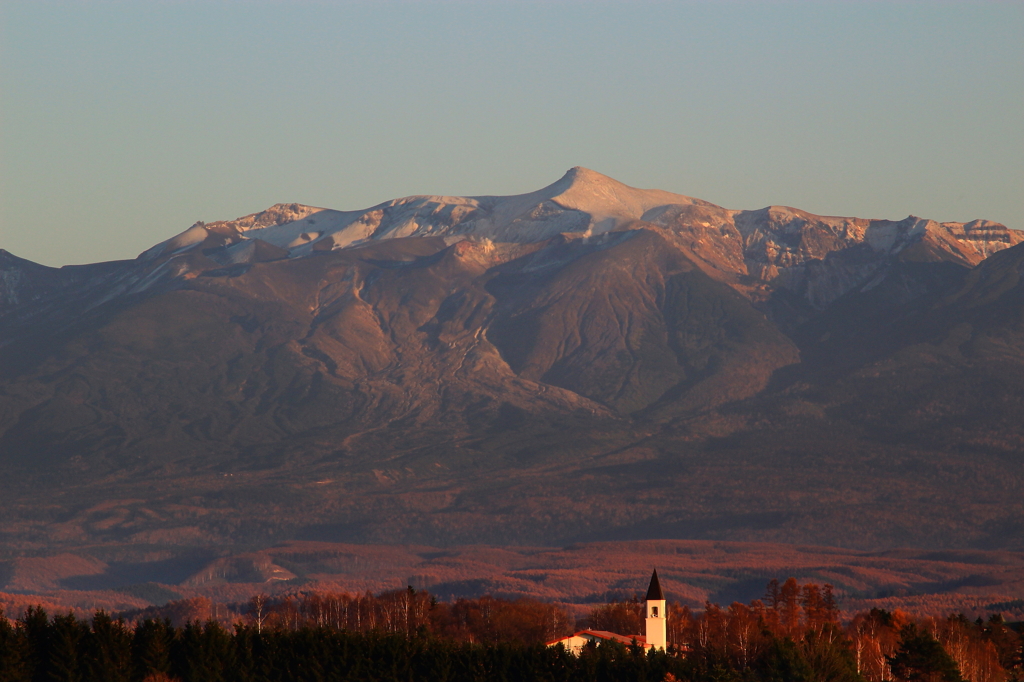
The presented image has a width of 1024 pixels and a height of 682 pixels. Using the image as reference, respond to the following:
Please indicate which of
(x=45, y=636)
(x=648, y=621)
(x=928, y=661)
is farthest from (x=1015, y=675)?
(x=45, y=636)

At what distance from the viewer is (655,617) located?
101812mm

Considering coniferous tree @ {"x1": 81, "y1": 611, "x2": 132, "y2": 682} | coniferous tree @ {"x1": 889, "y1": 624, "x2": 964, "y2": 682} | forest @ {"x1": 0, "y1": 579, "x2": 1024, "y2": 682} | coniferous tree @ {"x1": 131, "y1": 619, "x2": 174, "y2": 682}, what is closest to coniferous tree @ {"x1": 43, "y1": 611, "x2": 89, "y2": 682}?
forest @ {"x1": 0, "y1": 579, "x2": 1024, "y2": 682}

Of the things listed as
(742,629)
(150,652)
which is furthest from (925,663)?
(150,652)

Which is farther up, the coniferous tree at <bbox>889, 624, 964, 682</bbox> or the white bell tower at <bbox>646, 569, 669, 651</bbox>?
the white bell tower at <bbox>646, 569, 669, 651</bbox>

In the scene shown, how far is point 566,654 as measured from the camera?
8962 centimetres

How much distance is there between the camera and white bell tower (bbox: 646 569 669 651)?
100688 mm

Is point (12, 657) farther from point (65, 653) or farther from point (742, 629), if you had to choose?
point (742, 629)

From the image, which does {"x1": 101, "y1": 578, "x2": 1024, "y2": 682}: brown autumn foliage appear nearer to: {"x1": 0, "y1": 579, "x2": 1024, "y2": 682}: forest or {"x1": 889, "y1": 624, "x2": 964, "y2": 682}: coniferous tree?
{"x1": 0, "y1": 579, "x2": 1024, "y2": 682}: forest

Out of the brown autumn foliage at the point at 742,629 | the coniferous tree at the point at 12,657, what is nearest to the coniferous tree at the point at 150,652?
the coniferous tree at the point at 12,657

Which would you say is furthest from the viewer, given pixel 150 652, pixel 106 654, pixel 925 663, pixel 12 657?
pixel 925 663

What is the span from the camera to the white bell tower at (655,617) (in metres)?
101

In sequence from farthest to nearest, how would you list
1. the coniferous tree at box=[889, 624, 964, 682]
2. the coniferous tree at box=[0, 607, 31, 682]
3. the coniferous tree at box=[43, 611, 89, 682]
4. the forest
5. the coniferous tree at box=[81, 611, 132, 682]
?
the coniferous tree at box=[889, 624, 964, 682]
the forest
the coniferous tree at box=[81, 611, 132, 682]
the coniferous tree at box=[43, 611, 89, 682]
the coniferous tree at box=[0, 607, 31, 682]

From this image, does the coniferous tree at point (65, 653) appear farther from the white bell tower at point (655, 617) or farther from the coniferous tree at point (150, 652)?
the white bell tower at point (655, 617)

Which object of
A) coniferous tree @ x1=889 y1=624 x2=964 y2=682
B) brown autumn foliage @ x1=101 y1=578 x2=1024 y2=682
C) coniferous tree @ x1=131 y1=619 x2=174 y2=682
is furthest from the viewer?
brown autumn foliage @ x1=101 y1=578 x2=1024 y2=682
